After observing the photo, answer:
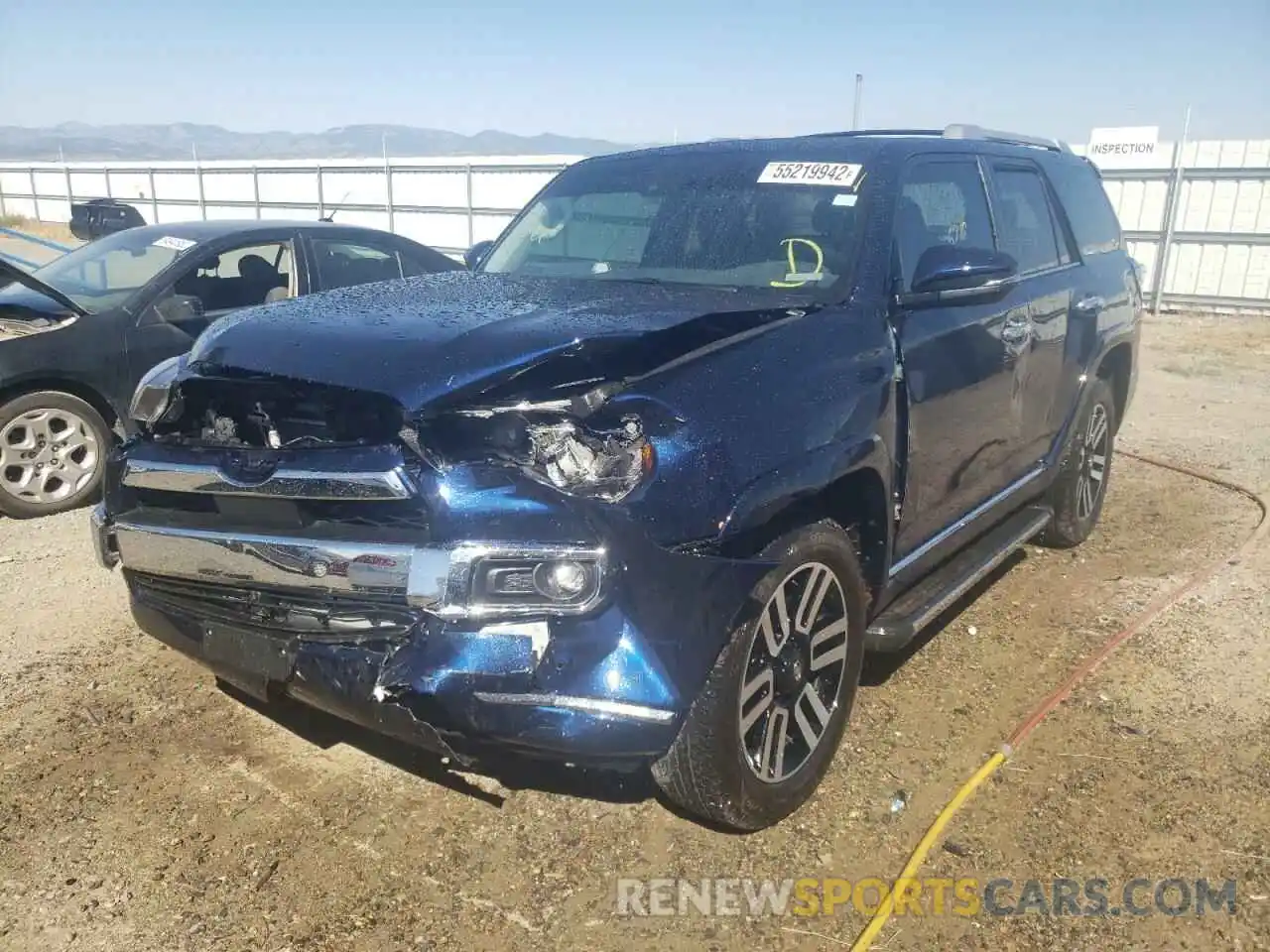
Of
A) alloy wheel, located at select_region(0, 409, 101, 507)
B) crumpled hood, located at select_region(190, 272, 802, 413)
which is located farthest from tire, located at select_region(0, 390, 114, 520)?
crumpled hood, located at select_region(190, 272, 802, 413)

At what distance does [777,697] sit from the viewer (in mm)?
2832

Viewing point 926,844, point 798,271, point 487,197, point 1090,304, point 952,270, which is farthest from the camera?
point 487,197

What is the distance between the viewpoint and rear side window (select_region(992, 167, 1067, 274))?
4.21 meters

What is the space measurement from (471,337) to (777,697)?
1.31 m

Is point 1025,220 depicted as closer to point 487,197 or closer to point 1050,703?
point 1050,703

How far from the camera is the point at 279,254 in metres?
6.48

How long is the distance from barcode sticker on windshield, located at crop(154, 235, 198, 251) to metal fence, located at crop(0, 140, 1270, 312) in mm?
4582

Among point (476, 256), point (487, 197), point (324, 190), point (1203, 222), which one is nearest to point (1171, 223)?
point (1203, 222)

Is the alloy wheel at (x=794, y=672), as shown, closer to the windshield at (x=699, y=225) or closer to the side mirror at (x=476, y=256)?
the windshield at (x=699, y=225)

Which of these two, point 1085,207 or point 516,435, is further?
point 1085,207

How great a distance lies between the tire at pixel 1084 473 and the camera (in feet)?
16.5

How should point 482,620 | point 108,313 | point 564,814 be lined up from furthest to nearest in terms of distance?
1. point 108,313
2. point 564,814
3. point 482,620

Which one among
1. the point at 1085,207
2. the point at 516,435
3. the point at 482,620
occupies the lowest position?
the point at 482,620

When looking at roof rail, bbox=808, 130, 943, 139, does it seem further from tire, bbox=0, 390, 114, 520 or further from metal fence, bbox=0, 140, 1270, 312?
metal fence, bbox=0, 140, 1270, 312
